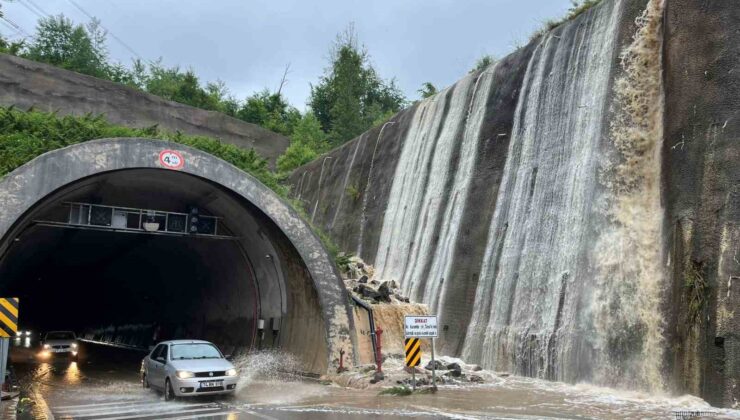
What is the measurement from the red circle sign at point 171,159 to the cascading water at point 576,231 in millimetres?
11313

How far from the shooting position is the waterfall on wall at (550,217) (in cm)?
1914

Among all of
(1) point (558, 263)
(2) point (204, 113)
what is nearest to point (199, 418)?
(1) point (558, 263)

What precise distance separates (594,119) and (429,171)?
11481mm

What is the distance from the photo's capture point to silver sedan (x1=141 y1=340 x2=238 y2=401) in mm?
14664

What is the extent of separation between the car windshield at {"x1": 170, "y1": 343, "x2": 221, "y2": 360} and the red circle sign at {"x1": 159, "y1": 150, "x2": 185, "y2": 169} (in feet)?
16.1

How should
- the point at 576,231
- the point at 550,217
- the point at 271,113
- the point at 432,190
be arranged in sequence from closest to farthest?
the point at 576,231 < the point at 550,217 < the point at 432,190 < the point at 271,113

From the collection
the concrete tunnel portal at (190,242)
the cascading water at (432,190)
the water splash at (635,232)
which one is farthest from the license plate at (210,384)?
the cascading water at (432,190)

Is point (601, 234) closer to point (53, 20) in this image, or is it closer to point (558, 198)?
point (558, 198)

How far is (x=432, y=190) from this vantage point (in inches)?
1204

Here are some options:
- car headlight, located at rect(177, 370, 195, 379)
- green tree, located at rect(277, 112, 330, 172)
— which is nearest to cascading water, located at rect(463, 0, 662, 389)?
car headlight, located at rect(177, 370, 195, 379)

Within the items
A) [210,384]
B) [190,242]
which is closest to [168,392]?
[210,384]

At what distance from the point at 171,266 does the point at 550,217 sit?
57.9 ft

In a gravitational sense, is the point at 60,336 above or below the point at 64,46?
below

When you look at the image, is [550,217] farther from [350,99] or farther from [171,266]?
[350,99]
